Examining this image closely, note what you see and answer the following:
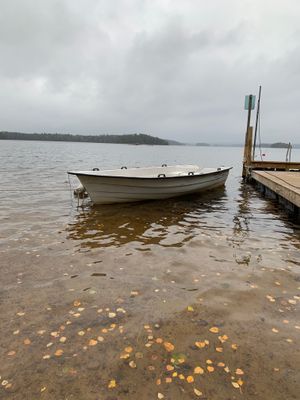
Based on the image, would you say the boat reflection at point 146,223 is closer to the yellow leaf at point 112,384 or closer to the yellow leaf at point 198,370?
the yellow leaf at point 198,370

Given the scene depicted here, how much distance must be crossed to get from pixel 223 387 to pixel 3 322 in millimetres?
3333

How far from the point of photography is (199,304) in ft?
16.2

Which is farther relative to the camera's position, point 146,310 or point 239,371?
point 146,310

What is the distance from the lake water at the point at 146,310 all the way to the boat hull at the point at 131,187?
8.63 ft

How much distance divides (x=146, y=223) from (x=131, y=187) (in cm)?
269

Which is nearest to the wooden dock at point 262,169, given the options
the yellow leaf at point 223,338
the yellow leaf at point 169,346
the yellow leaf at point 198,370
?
the yellow leaf at point 223,338

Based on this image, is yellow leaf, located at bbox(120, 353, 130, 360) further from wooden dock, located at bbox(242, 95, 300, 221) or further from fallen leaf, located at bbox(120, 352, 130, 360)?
wooden dock, located at bbox(242, 95, 300, 221)

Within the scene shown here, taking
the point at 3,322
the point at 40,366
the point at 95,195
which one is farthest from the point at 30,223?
the point at 40,366

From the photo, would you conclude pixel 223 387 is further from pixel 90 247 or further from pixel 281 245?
pixel 281 245

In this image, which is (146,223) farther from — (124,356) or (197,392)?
(197,392)

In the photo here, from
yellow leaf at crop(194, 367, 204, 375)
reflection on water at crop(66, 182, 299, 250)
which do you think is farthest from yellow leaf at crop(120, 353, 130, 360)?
reflection on water at crop(66, 182, 299, 250)

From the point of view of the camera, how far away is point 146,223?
404 inches

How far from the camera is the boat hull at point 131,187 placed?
465 inches

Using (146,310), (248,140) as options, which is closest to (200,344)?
(146,310)
